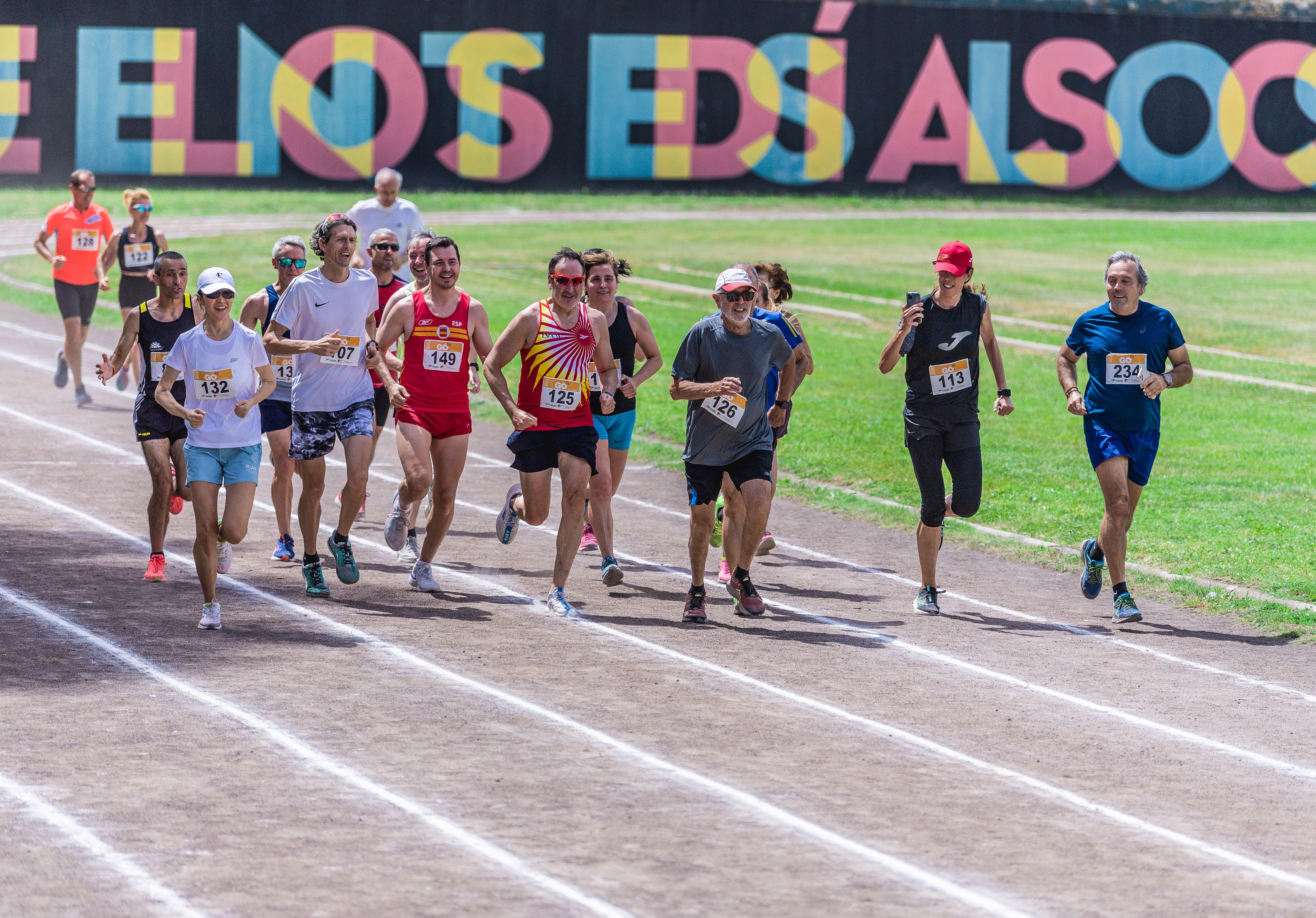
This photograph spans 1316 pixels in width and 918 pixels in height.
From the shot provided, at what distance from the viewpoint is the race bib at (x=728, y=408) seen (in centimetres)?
1033

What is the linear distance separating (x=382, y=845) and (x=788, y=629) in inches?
172

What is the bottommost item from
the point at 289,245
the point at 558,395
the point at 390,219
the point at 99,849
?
the point at 99,849

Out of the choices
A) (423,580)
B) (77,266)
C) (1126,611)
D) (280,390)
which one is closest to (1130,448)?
(1126,611)

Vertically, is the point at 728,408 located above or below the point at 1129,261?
below

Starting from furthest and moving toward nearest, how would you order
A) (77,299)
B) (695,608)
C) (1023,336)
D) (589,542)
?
(1023,336) < (77,299) < (589,542) < (695,608)

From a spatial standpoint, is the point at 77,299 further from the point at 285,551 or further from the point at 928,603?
the point at 928,603

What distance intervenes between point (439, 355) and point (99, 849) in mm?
5022

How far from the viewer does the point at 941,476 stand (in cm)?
1102

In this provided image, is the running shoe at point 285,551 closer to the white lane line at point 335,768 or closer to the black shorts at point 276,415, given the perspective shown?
the black shorts at point 276,415

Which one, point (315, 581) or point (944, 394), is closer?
point (315, 581)

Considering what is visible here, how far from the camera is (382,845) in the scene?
21.1 feet

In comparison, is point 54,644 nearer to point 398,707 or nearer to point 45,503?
point 398,707

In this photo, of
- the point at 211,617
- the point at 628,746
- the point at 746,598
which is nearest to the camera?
the point at 628,746

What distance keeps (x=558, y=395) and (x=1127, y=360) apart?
3.52 m
